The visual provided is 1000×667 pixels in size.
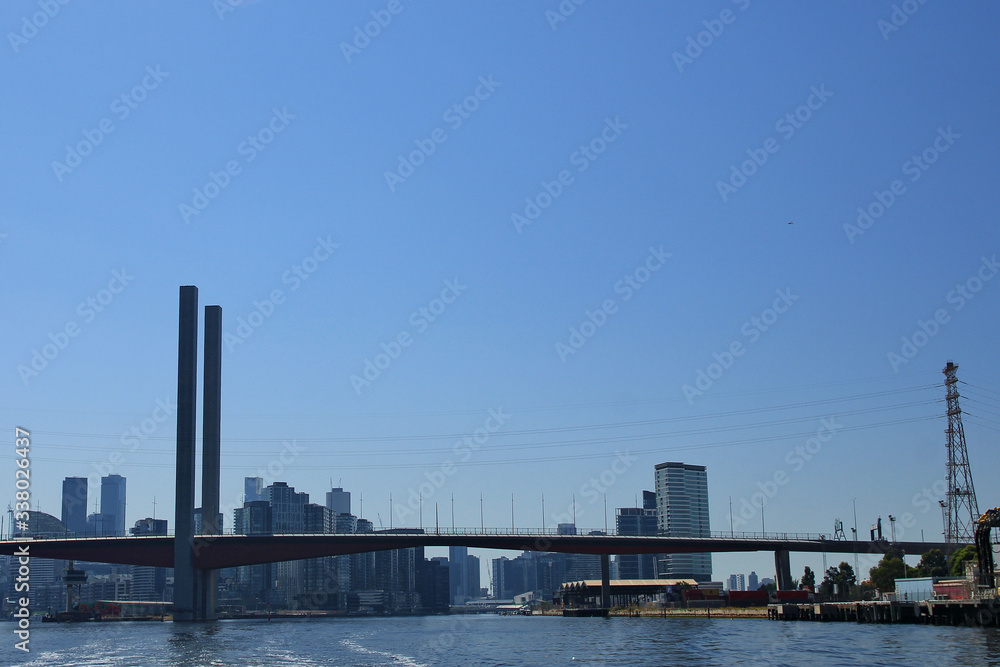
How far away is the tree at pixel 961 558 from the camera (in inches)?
3942

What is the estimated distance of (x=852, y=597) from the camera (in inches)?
4924

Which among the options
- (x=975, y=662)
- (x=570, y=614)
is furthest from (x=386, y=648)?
(x=570, y=614)

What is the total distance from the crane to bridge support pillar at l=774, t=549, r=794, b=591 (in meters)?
60.9

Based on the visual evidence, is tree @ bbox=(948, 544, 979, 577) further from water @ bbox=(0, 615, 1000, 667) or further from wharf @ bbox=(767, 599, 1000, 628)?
water @ bbox=(0, 615, 1000, 667)

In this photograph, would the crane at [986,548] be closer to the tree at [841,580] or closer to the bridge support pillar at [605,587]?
the tree at [841,580]

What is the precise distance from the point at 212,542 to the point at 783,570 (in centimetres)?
7537

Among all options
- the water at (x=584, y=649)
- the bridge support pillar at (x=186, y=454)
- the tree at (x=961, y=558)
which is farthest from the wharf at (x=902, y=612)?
the bridge support pillar at (x=186, y=454)

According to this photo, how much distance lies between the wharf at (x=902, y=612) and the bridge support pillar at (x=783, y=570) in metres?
32.8

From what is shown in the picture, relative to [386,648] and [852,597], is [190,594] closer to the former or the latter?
[386,648]

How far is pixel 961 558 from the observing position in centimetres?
10144

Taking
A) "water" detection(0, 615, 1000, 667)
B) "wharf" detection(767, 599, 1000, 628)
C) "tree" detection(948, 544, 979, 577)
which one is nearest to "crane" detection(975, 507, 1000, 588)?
"wharf" detection(767, 599, 1000, 628)

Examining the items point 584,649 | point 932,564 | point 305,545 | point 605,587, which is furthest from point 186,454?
point 932,564

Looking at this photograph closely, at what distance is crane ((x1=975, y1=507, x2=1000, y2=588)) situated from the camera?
76.6 meters

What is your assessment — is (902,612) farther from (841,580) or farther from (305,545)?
(305,545)
